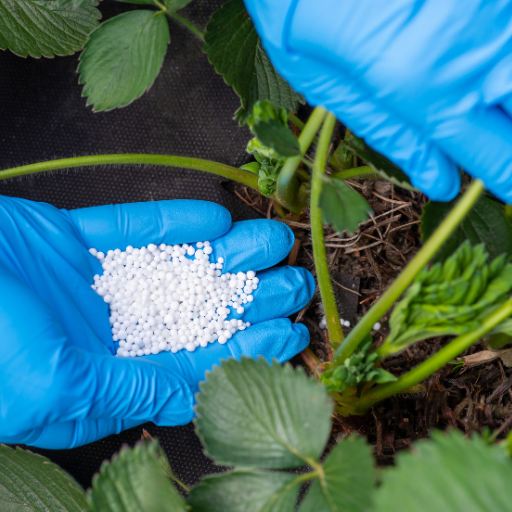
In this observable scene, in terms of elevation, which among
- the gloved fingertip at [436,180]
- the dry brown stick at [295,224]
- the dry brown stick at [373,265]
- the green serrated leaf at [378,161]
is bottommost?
the dry brown stick at [295,224]

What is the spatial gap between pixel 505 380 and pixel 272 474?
1.98ft

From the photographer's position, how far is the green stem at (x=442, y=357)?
59cm

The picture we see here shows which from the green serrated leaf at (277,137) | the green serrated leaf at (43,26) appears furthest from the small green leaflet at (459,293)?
the green serrated leaf at (43,26)

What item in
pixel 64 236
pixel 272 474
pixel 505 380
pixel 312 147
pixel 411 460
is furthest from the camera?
pixel 312 147

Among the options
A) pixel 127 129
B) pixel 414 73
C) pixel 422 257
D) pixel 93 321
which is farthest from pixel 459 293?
pixel 127 129

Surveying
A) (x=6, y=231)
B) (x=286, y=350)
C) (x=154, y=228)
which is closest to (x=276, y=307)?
(x=286, y=350)

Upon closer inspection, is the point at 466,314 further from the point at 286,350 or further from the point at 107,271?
the point at 107,271

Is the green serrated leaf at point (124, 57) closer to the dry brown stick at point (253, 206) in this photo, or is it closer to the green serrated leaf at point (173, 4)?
the green serrated leaf at point (173, 4)

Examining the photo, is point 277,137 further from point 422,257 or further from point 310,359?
point 310,359

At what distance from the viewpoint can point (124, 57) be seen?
89cm

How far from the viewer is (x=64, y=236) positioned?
1.06m

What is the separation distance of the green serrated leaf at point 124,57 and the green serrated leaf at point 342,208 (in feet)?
1.41

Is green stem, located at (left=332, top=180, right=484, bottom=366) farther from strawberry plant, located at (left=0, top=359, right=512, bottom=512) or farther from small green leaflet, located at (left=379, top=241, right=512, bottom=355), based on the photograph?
strawberry plant, located at (left=0, top=359, right=512, bottom=512)

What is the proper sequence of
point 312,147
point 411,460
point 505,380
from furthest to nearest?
1. point 312,147
2. point 505,380
3. point 411,460
